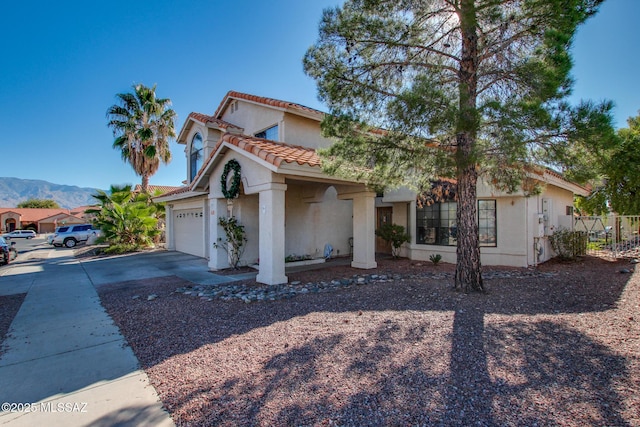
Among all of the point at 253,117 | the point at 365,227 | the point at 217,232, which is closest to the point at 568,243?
the point at 365,227

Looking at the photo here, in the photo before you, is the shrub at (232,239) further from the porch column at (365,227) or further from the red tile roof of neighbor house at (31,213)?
the red tile roof of neighbor house at (31,213)

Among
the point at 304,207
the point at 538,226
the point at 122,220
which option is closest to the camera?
the point at 538,226

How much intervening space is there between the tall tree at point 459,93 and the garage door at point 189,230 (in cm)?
1035

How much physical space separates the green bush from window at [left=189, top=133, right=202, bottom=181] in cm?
1674

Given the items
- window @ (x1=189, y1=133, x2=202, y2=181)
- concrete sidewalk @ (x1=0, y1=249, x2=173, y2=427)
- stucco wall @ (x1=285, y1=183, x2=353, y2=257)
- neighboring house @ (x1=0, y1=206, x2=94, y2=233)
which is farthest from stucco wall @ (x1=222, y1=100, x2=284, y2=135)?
neighboring house @ (x1=0, y1=206, x2=94, y2=233)

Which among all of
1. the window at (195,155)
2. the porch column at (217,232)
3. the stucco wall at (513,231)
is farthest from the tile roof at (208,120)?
the stucco wall at (513,231)

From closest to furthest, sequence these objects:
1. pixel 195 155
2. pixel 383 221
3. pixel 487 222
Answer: pixel 487 222
pixel 383 221
pixel 195 155

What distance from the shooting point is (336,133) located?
722cm

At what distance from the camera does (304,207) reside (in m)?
13.5

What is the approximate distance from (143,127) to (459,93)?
24.3 m

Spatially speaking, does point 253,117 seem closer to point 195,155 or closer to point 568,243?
point 195,155

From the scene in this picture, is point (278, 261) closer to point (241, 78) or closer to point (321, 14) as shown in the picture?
point (321, 14)

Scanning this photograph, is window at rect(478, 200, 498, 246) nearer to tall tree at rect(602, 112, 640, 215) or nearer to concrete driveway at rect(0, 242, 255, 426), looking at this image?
tall tree at rect(602, 112, 640, 215)

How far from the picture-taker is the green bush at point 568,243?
12.7 m
